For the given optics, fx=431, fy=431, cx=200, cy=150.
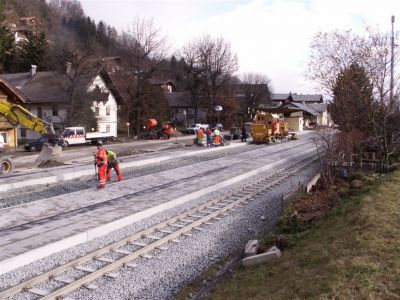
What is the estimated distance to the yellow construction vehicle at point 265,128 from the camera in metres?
37.3

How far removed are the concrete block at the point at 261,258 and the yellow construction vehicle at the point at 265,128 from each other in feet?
97.8

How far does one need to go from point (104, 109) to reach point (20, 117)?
29.1 m

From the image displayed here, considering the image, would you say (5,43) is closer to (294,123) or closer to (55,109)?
(55,109)

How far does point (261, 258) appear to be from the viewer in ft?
25.7

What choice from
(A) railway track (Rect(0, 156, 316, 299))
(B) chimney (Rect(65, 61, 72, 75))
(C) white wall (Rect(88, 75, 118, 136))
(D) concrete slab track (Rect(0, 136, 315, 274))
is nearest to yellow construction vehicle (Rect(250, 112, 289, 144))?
(D) concrete slab track (Rect(0, 136, 315, 274))

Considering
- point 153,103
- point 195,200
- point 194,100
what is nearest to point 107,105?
point 153,103

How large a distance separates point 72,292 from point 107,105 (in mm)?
45994

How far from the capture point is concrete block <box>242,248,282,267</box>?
308 inches

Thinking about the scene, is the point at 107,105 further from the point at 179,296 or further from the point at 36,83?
the point at 179,296

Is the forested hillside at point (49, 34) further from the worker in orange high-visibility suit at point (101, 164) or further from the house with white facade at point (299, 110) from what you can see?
the worker in orange high-visibility suit at point (101, 164)

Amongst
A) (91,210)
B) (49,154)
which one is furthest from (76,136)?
(91,210)

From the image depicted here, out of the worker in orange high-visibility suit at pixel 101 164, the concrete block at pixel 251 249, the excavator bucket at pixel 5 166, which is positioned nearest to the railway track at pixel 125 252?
the concrete block at pixel 251 249

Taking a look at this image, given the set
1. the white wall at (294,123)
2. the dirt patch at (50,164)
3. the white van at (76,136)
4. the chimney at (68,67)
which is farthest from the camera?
the white wall at (294,123)

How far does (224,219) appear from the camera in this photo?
11.8 meters
